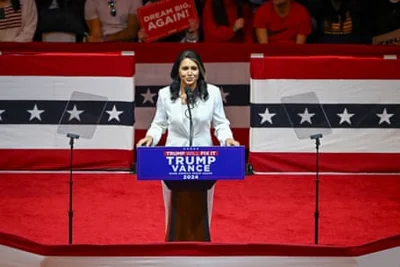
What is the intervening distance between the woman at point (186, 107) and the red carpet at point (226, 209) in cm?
148

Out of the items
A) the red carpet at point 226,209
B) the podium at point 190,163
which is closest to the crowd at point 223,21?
the red carpet at point 226,209

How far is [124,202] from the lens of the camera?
371 inches

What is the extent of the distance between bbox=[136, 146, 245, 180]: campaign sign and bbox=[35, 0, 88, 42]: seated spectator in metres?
6.05

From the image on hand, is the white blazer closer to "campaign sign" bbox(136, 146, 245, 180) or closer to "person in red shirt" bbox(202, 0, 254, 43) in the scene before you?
"campaign sign" bbox(136, 146, 245, 180)

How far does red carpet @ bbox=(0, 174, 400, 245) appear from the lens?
8320 millimetres

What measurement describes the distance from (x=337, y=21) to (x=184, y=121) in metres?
5.61

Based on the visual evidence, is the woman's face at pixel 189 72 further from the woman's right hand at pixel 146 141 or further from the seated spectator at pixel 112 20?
the seated spectator at pixel 112 20

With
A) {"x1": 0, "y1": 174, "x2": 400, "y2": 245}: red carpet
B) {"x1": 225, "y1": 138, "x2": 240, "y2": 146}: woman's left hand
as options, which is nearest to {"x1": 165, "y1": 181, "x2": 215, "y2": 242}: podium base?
{"x1": 225, "y1": 138, "x2": 240, "y2": 146}: woman's left hand

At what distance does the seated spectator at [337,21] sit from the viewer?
12.0 meters

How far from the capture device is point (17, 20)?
38.2 ft

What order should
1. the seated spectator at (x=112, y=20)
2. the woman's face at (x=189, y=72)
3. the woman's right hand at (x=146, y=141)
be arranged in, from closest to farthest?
the woman's right hand at (x=146, y=141)
the woman's face at (x=189, y=72)
the seated spectator at (x=112, y=20)

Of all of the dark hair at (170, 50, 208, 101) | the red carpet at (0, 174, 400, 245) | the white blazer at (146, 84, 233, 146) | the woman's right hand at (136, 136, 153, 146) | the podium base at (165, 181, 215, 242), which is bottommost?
the red carpet at (0, 174, 400, 245)

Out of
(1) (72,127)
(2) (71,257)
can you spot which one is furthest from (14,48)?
(2) (71,257)

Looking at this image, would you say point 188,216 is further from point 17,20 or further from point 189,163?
point 17,20
